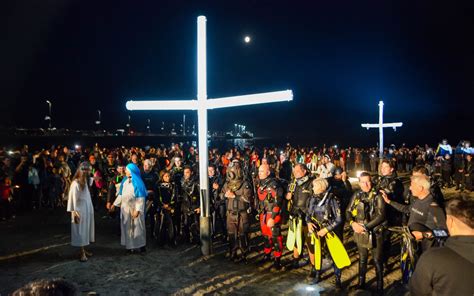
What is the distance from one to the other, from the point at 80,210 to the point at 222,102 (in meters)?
3.85

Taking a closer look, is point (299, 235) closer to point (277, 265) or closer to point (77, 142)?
point (277, 265)

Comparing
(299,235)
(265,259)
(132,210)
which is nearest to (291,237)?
(299,235)

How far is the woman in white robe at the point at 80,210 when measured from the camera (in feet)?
24.0

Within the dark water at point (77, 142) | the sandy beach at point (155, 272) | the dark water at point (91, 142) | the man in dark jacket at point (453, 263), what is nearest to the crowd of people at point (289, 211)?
the man in dark jacket at point (453, 263)

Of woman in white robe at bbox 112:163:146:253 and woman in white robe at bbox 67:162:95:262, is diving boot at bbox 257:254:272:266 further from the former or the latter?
woman in white robe at bbox 67:162:95:262

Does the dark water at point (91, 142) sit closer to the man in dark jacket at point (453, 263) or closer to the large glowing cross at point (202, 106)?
the large glowing cross at point (202, 106)

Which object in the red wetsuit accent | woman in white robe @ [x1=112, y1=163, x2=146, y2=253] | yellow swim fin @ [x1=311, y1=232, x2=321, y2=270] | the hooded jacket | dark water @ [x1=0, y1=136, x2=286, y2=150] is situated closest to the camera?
the hooded jacket

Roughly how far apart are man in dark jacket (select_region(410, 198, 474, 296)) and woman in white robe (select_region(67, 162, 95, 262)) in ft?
21.8

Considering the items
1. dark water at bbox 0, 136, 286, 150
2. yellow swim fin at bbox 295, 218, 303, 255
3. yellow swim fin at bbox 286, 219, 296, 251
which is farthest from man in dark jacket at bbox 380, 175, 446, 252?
dark water at bbox 0, 136, 286, 150

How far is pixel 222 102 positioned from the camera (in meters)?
7.39

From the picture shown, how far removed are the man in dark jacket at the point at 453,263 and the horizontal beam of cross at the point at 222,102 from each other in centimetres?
398

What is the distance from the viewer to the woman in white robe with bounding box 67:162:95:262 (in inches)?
288

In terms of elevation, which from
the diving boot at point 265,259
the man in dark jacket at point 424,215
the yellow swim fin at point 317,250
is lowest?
the diving boot at point 265,259

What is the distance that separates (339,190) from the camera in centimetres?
940
